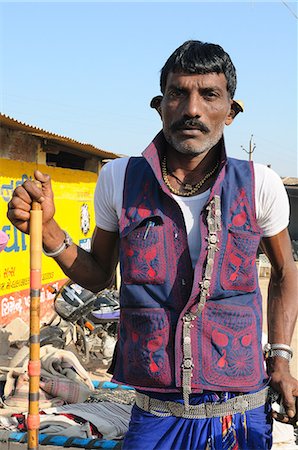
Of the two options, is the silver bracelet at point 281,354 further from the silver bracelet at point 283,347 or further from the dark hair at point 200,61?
the dark hair at point 200,61

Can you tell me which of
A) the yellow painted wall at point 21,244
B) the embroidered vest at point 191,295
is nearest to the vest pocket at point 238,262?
the embroidered vest at point 191,295

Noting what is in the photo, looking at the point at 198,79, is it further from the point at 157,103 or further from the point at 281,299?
the point at 281,299

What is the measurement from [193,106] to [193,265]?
20.3 inches

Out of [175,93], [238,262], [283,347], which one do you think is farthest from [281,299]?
[175,93]

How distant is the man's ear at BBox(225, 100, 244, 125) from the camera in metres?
2.15

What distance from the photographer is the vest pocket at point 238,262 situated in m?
1.97

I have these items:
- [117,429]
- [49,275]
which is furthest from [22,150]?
[117,429]

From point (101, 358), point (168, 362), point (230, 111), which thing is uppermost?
point (230, 111)

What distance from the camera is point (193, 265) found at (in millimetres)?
1980

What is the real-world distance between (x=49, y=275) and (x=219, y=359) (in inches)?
285

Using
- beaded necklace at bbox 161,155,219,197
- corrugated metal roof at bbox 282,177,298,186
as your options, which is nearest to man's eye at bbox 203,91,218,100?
beaded necklace at bbox 161,155,219,197

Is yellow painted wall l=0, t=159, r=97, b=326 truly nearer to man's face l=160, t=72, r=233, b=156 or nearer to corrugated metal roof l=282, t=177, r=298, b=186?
man's face l=160, t=72, r=233, b=156

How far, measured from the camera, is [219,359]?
1.96 meters

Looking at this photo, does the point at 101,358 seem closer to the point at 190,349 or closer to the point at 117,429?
the point at 117,429
